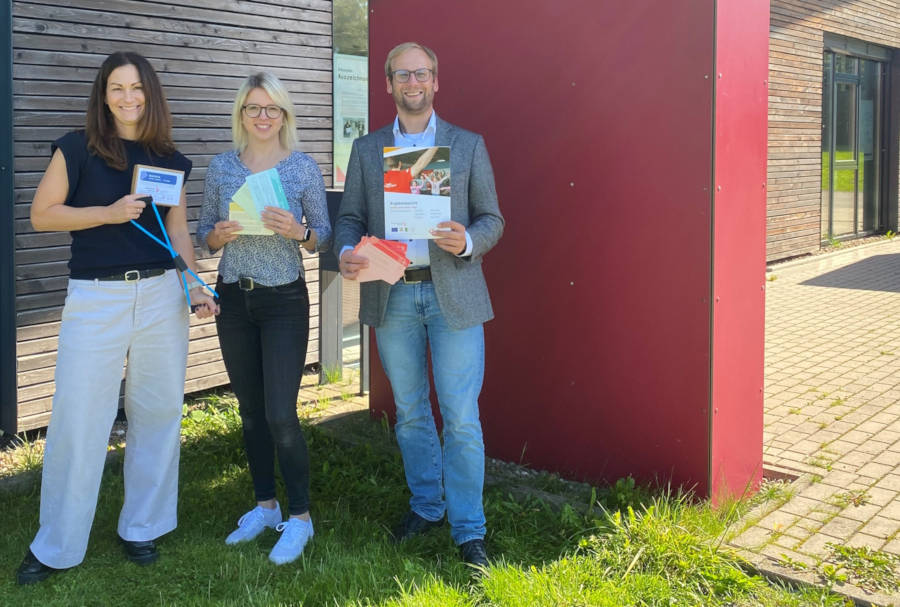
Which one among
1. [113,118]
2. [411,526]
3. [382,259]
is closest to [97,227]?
[113,118]

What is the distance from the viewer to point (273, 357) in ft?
12.1

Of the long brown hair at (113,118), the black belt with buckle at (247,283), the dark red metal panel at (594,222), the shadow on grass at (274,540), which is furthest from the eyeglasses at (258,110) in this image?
the shadow on grass at (274,540)

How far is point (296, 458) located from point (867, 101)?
1477 centimetres

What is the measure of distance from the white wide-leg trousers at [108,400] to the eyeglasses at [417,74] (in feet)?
3.96

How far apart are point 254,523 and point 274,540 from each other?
11cm

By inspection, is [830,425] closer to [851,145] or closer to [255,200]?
[255,200]

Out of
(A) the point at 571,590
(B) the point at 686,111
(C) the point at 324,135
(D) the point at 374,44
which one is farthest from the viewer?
(C) the point at 324,135

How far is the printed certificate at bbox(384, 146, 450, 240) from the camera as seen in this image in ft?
11.8

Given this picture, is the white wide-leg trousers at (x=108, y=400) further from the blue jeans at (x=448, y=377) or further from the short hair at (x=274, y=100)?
the blue jeans at (x=448, y=377)

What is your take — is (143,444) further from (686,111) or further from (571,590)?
(686,111)

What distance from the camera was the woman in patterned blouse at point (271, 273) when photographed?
3.70 metres

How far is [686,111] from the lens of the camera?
162 inches

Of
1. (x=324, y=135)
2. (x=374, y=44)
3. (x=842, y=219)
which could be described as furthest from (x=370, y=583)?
(x=842, y=219)

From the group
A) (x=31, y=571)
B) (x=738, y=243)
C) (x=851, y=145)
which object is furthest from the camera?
(x=851, y=145)
